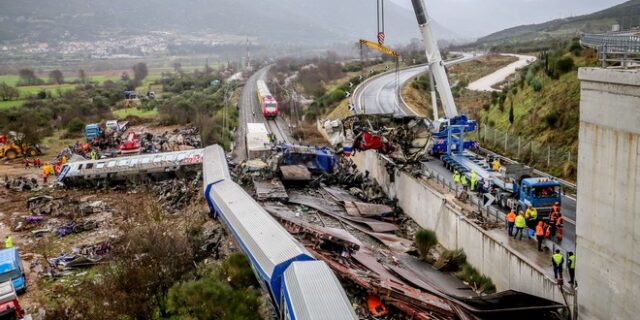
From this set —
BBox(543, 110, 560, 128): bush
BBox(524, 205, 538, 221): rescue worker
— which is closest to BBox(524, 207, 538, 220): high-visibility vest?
BBox(524, 205, 538, 221): rescue worker

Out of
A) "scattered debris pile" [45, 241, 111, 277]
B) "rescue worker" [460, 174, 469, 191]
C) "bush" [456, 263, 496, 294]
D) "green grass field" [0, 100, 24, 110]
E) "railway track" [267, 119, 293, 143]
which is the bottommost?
"bush" [456, 263, 496, 294]

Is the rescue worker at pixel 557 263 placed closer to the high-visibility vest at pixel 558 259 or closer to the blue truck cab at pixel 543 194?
the high-visibility vest at pixel 558 259

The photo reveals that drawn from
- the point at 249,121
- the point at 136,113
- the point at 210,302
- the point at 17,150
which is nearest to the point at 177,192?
the point at 210,302

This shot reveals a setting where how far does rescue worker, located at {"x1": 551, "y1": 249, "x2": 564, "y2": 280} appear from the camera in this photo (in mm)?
16422

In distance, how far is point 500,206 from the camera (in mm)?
22984

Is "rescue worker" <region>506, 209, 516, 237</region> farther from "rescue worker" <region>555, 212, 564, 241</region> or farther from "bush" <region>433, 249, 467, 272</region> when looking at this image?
"bush" <region>433, 249, 467, 272</region>

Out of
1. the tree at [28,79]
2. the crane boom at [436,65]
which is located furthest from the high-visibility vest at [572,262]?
the tree at [28,79]

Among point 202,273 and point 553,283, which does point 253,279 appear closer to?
point 202,273

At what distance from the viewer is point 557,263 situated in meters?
16.5

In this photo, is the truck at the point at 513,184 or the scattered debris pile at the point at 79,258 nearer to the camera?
the truck at the point at 513,184

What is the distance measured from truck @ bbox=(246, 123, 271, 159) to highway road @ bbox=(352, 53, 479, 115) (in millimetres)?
10568

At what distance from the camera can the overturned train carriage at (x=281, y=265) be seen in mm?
13711

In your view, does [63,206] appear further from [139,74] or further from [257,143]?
[139,74]

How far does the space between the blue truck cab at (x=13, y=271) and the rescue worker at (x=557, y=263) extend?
20950mm
